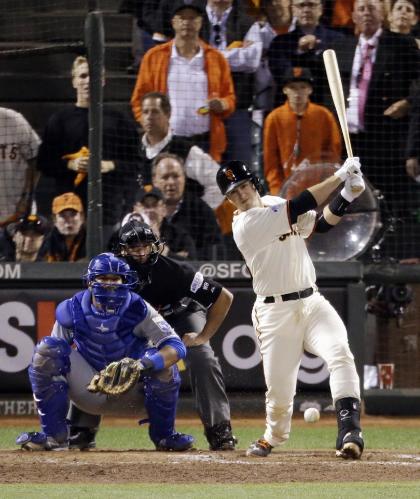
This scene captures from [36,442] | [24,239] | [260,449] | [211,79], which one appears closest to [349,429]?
[260,449]

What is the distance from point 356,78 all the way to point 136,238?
11.7 feet

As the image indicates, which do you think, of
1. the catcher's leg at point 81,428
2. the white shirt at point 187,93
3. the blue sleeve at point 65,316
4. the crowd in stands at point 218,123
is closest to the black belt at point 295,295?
the blue sleeve at point 65,316

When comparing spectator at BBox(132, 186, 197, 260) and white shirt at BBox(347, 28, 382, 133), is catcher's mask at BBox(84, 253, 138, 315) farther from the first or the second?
white shirt at BBox(347, 28, 382, 133)

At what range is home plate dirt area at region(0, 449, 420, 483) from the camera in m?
5.29

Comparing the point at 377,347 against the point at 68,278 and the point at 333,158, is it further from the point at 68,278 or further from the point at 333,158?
the point at 68,278

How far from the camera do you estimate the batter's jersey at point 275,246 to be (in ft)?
20.0

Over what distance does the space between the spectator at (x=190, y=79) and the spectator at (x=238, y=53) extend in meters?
0.12

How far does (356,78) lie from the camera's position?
9.45 metres

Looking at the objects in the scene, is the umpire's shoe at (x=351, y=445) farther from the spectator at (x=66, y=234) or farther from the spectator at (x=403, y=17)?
the spectator at (x=403, y=17)

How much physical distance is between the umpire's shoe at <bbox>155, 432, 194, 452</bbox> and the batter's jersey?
95cm

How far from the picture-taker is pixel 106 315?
6.18 m

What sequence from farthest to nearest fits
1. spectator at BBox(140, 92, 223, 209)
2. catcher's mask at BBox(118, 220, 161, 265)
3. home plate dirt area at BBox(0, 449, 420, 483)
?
spectator at BBox(140, 92, 223, 209) < catcher's mask at BBox(118, 220, 161, 265) < home plate dirt area at BBox(0, 449, 420, 483)

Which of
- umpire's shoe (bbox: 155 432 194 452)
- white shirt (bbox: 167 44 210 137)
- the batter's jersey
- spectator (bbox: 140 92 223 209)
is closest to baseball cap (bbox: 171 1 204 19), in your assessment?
white shirt (bbox: 167 44 210 137)

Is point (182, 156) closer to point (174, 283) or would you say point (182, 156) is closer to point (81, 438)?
point (174, 283)
